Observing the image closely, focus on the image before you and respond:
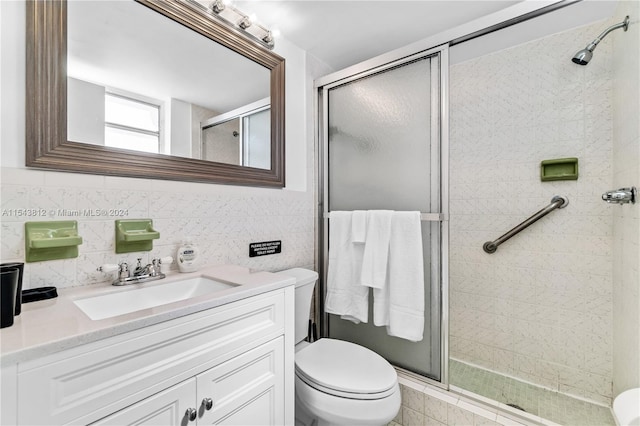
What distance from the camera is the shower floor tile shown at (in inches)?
57.9

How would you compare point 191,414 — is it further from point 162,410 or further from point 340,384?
point 340,384

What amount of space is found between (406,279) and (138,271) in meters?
1.18

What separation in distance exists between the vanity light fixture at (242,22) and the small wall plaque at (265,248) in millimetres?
1095

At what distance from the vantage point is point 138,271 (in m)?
1.08

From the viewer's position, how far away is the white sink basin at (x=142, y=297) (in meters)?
0.91

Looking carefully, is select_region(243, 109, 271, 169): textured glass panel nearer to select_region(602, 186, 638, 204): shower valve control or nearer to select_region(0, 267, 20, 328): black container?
select_region(0, 267, 20, 328): black container

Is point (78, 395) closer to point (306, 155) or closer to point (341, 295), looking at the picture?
point (341, 295)

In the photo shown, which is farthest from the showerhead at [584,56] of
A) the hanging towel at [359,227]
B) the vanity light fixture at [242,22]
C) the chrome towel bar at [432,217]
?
the vanity light fixture at [242,22]

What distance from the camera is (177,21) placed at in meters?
1.23

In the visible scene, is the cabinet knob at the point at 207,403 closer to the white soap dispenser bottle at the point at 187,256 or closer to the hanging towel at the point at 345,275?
the white soap dispenser bottle at the point at 187,256

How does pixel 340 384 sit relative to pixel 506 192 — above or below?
below

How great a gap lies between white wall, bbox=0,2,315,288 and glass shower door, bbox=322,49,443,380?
0.70 ft

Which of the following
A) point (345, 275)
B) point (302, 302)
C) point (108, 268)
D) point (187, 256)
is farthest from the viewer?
point (345, 275)

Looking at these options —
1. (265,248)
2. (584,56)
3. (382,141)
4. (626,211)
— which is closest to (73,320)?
(265,248)
